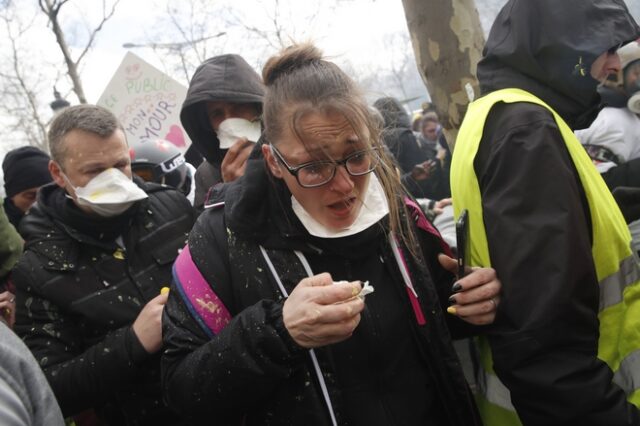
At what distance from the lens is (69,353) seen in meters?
1.89

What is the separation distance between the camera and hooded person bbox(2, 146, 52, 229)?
3.68 meters

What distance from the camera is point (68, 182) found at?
2.16m

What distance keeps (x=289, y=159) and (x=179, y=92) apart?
14.1 feet

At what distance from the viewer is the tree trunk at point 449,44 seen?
278cm

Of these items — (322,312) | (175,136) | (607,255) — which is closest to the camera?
(322,312)

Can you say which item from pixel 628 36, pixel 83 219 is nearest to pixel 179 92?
pixel 83 219

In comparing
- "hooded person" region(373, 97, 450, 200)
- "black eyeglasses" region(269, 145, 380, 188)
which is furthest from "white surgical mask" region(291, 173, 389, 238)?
"hooded person" region(373, 97, 450, 200)

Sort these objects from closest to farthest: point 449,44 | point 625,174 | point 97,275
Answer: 1. point 97,275
2. point 625,174
3. point 449,44

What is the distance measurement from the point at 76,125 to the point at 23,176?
77.2 inches

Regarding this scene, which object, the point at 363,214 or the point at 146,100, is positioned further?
the point at 146,100

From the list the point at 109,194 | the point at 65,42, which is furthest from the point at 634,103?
the point at 65,42

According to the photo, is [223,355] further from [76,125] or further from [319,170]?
[76,125]

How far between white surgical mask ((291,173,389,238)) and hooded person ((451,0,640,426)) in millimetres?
285

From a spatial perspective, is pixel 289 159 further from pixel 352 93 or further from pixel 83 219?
pixel 83 219
